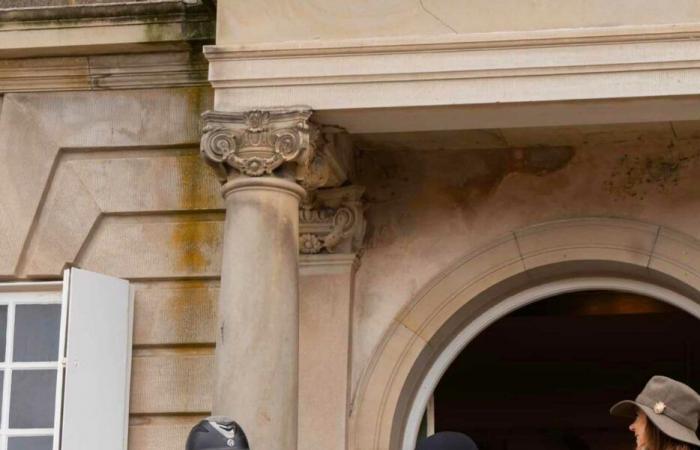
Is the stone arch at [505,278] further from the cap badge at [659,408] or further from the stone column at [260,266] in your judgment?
the cap badge at [659,408]

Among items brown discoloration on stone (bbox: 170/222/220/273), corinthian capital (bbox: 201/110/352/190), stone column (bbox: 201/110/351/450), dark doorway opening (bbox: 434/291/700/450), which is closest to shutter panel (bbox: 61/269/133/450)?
brown discoloration on stone (bbox: 170/222/220/273)

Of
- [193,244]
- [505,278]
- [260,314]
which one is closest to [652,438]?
[260,314]

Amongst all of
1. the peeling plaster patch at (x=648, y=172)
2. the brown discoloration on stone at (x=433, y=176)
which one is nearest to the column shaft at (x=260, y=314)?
the brown discoloration on stone at (x=433, y=176)

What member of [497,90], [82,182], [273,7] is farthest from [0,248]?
[497,90]

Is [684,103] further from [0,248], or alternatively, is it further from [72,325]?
[0,248]

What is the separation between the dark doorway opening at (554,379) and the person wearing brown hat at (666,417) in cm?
689

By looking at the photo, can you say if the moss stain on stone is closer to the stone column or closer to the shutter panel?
the shutter panel

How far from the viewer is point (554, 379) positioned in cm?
1312

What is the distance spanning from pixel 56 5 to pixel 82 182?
0.95 metres

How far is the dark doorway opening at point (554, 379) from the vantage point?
12.6m

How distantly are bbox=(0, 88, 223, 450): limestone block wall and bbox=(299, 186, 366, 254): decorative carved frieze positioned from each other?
1.61 ft

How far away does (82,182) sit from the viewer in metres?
9.30

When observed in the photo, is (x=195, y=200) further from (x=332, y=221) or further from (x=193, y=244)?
(x=332, y=221)

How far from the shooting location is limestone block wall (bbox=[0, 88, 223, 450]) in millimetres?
9039
